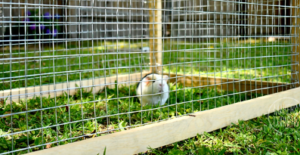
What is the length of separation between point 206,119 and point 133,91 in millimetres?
1134

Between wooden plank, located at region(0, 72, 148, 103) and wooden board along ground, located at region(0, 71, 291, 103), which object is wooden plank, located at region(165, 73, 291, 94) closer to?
wooden board along ground, located at region(0, 71, 291, 103)

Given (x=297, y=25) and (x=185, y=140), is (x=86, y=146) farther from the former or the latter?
(x=297, y=25)

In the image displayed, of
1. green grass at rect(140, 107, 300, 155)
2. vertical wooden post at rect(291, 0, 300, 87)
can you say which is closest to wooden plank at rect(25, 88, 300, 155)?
green grass at rect(140, 107, 300, 155)

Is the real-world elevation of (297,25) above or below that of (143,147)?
above

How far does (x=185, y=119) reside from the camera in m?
1.59

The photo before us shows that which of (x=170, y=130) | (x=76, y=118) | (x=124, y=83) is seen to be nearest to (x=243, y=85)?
(x=124, y=83)

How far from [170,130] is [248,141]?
0.46 metres

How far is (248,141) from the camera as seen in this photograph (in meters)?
1.62

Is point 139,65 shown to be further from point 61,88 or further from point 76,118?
point 76,118

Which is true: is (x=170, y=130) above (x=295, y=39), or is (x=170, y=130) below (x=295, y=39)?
below

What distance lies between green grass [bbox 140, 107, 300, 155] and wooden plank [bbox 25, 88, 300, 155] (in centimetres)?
4

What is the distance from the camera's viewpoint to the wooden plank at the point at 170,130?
1266 millimetres

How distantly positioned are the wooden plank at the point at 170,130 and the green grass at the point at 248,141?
0.04 metres

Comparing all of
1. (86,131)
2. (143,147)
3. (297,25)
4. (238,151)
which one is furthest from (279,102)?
(86,131)
